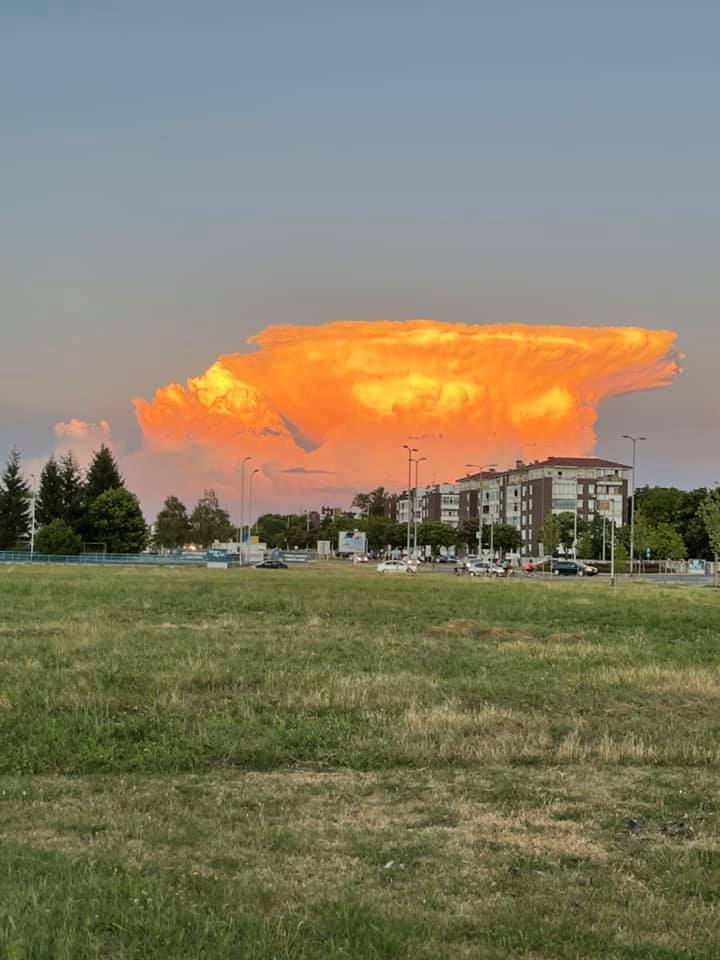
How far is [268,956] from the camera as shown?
204 inches

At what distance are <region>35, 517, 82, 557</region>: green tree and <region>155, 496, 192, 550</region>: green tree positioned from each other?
78.1 metres

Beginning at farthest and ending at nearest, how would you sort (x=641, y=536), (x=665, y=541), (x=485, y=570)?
1. (x=665, y=541)
2. (x=641, y=536)
3. (x=485, y=570)

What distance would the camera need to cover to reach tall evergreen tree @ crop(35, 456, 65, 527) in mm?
109750

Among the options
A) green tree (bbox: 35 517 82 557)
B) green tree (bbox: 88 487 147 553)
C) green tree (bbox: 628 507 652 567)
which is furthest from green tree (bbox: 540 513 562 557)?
green tree (bbox: 35 517 82 557)

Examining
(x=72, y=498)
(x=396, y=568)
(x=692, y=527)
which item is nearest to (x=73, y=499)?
(x=72, y=498)

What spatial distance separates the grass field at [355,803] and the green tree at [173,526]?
16178 centimetres

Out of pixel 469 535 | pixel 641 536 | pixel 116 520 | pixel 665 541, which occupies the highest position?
pixel 116 520

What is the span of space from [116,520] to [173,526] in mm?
70837

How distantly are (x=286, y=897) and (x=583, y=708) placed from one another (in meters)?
8.97

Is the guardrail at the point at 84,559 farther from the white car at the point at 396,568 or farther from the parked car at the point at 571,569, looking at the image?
the parked car at the point at 571,569

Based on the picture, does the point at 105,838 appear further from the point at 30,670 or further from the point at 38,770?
the point at 30,670

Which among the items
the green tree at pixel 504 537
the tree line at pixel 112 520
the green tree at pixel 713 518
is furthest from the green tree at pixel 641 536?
the green tree at pixel 504 537

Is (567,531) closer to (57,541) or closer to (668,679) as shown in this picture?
(57,541)

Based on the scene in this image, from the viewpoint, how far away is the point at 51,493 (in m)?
110
